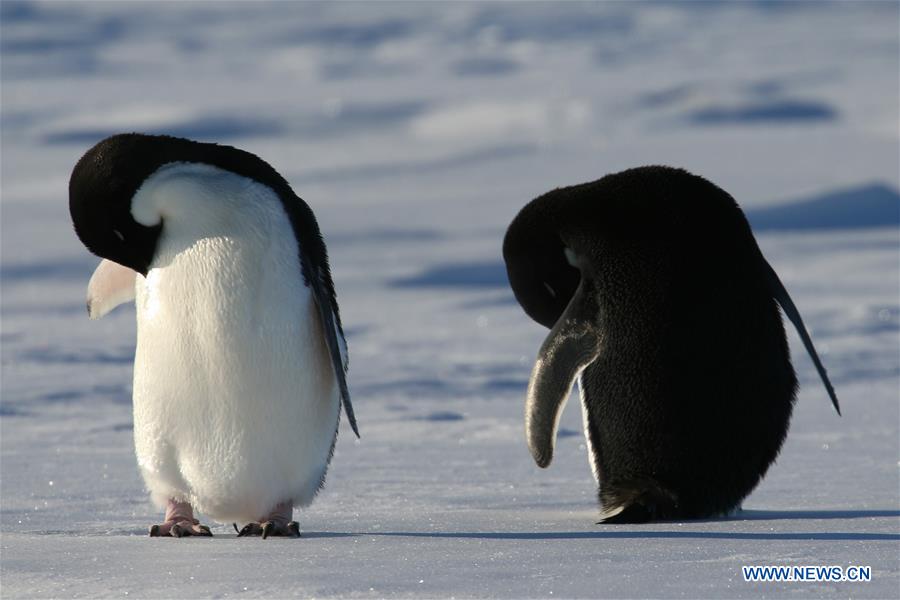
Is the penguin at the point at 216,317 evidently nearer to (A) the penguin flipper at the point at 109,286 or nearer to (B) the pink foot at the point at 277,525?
(B) the pink foot at the point at 277,525

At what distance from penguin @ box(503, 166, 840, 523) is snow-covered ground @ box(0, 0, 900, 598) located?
0.15m

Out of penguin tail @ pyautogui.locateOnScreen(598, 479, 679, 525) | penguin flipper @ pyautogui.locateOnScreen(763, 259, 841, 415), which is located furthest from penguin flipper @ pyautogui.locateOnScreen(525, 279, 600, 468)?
penguin flipper @ pyautogui.locateOnScreen(763, 259, 841, 415)

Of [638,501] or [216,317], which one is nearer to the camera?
[216,317]

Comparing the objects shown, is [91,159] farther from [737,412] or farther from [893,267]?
[893,267]

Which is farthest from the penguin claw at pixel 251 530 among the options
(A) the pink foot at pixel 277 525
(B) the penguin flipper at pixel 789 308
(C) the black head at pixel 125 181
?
(B) the penguin flipper at pixel 789 308

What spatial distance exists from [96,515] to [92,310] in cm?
50

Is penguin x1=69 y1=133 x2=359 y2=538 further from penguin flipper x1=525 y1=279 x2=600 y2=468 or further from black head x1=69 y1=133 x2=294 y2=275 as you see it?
penguin flipper x1=525 y1=279 x2=600 y2=468

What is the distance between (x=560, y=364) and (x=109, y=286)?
104 centimetres

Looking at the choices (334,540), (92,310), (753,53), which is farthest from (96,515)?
(753,53)

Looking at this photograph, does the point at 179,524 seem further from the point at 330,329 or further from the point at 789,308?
the point at 789,308

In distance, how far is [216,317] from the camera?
127 inches

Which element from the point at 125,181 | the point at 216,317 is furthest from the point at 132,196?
the point at 216,317

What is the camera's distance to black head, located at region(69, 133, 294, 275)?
3.18 meters

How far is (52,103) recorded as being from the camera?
18.1 m
